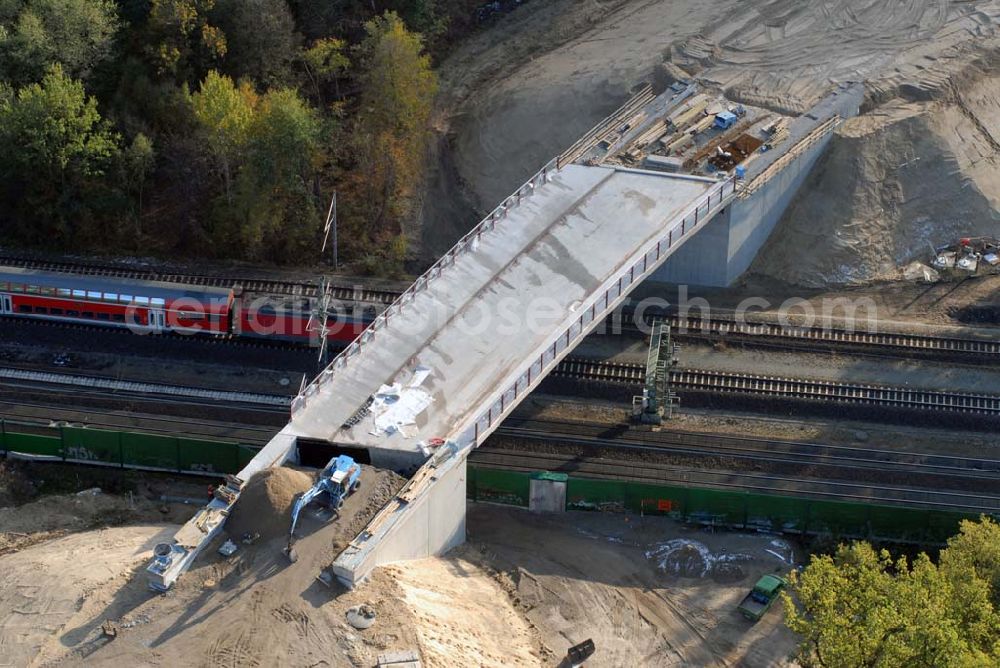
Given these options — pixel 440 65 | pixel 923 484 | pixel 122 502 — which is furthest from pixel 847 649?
pixel 440 65

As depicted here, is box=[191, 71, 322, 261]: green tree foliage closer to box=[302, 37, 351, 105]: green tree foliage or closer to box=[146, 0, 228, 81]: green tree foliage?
box=[146, 0, 228, 81]: green tree foliage

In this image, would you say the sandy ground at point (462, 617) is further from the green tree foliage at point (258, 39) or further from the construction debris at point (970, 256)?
the green tree foliage at point (258, 39)

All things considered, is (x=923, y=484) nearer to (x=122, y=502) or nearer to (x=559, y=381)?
(x=559, y=381)

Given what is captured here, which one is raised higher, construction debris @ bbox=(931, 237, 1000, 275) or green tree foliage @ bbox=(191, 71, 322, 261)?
green tree foliage @ bbox=(191, 71, 322, 261)

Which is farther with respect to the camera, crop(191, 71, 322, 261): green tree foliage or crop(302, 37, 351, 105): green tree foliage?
crop(302, 37, 351, 105): green tree foliage

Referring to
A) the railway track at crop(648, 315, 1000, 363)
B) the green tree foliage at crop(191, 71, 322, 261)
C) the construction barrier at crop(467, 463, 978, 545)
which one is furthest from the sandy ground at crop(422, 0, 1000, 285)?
the construction barrier at crop(467, 463, 978, 545)
